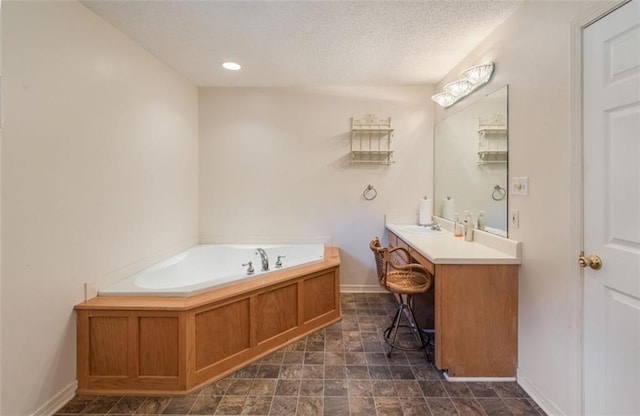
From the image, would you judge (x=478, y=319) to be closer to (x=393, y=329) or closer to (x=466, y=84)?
(x=393, y=329)

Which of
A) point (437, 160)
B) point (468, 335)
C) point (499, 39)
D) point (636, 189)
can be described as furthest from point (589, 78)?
point (437, 160)

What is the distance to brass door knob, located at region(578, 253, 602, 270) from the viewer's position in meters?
1.31

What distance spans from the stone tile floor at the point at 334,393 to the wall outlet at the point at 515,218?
101cm

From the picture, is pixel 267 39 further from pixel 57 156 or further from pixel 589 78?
pixel 589 78

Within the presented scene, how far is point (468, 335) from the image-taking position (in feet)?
6.06

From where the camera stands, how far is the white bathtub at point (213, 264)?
7.73 ft

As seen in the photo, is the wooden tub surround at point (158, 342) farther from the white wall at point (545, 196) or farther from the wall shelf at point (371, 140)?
the wall shelf at point (371, 140)

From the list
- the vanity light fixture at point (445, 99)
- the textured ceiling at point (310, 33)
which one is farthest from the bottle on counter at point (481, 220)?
the textured ceiling at point (310, 33)

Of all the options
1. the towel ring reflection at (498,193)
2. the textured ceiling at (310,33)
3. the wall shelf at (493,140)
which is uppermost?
the textured ceiling at (310,33)

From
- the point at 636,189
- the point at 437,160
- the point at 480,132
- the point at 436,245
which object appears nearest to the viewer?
the point at 636,189

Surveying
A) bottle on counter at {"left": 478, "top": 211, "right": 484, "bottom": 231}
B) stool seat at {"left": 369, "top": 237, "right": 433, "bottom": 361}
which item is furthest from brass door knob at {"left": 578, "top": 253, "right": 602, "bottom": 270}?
bottle on counter at {"left": 478, "top": 211, "right": 484, "bottom": 231}

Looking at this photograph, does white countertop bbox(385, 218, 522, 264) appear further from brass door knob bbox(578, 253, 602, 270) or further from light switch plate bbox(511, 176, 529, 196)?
brass door knob bbox(578, 253, 602, 270)

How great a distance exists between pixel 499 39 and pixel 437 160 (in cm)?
144

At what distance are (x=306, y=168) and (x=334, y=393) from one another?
2340 mm
